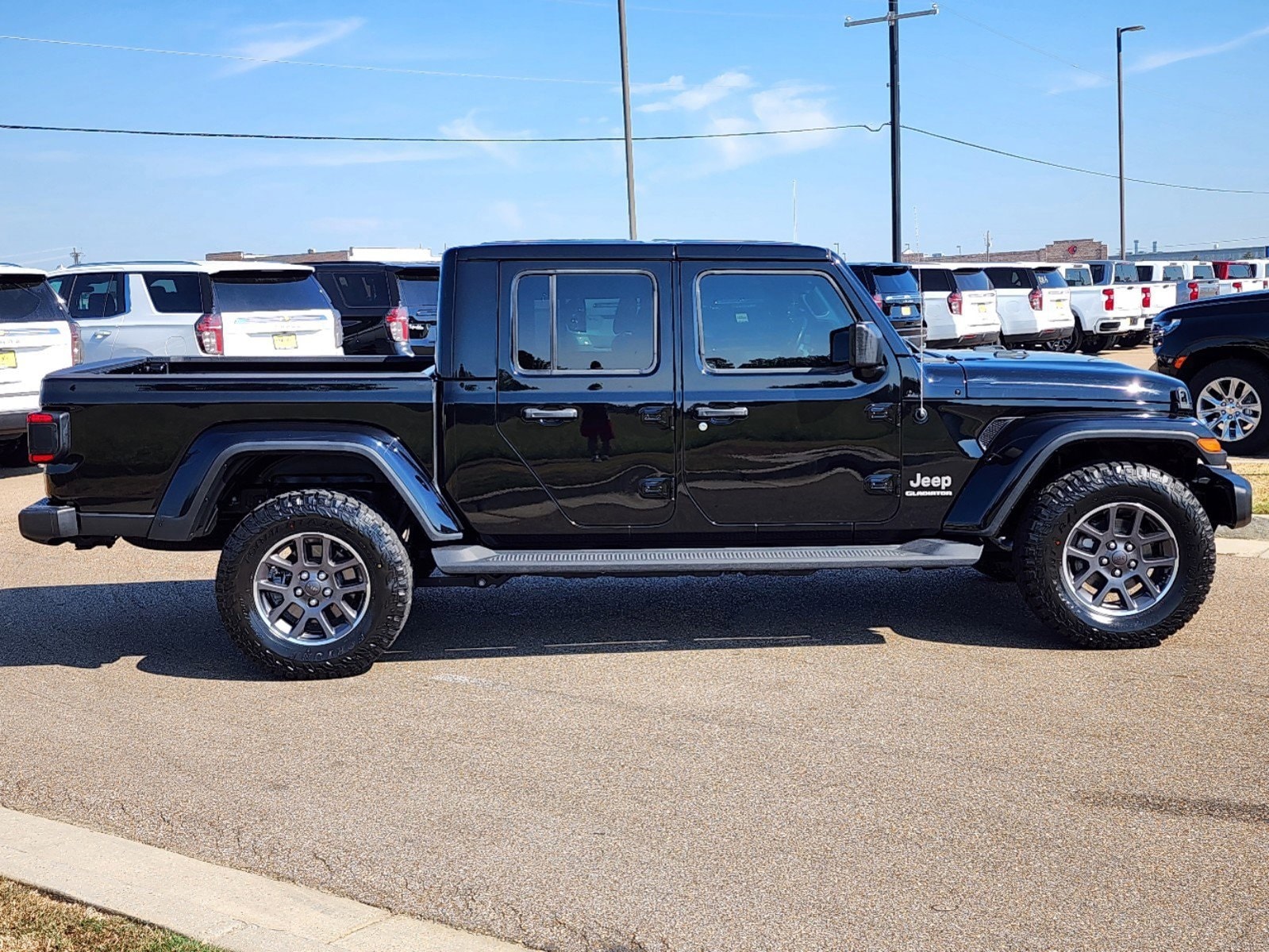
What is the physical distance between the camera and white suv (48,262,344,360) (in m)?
15.1

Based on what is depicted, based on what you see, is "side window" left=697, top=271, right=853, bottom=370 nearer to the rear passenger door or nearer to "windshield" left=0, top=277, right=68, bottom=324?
"windshield" left=0, top=277, right=68, bottom=324

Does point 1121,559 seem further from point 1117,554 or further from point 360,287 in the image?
point 360,287

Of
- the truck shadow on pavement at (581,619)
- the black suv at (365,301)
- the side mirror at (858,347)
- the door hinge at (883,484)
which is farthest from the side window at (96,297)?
the door hinge at (883,484)

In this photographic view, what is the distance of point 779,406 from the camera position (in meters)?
6.25

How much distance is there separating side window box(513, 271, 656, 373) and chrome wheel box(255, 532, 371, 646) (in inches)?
47.7

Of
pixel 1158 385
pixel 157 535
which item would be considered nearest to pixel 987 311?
pixel 1158 385

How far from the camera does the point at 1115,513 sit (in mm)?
6316

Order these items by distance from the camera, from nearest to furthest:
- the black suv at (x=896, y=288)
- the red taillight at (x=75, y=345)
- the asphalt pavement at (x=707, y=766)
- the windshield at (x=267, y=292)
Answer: the asphalt pavement at (x=707, y=766) → the red taillight at (x=75, y=345) → the windshield at (x=267, y=292) → the black suv at (x=896, y=288)

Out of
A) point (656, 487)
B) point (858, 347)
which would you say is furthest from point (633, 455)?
point (858, 347)

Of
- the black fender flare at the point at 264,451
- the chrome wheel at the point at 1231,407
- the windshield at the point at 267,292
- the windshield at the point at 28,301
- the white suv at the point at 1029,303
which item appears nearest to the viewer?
the black fender flare at the point at 264,451

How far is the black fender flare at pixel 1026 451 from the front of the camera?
6207 mm

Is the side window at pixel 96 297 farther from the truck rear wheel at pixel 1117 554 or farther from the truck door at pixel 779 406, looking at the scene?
the truck rear wheel at pixel 1117 554

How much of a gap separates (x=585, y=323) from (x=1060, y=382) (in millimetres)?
2227

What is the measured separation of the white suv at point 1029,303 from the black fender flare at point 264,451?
2042cm
